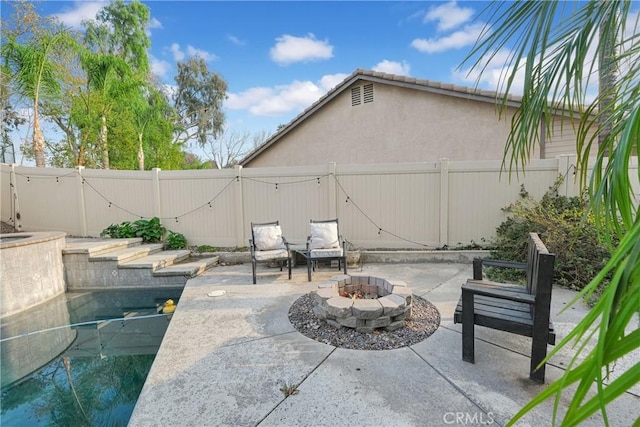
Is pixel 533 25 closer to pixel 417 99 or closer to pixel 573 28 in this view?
pixel 573 28

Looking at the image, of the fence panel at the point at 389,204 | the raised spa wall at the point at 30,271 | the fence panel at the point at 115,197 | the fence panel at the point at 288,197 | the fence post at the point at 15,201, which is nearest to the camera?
the raised spa wall at the point at 30,271

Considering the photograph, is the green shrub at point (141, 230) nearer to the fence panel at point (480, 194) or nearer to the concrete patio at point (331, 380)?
the concrete patio at point (331, 380)

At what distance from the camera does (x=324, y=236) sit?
5766 mm

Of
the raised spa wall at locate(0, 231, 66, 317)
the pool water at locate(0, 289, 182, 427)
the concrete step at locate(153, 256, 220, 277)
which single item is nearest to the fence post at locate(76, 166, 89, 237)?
the raised spa wall at locate(0, 231, 66, 317)

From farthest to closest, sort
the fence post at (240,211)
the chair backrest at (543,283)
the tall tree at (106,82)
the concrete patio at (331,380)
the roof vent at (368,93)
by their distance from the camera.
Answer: the tall tree at (106,82)
the roof vent at (368,93)
the fence post at (240,211)
the chair backrest at (543,283)
the concrete patio at (331,380)

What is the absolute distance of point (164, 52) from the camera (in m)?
19.6

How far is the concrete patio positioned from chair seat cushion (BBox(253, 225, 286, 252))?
1.94 meters

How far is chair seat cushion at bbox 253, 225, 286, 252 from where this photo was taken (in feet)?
18.9

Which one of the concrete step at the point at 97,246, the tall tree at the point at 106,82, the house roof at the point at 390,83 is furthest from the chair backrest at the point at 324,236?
the tall tree at the point at 106,82

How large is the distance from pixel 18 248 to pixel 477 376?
21.1ft

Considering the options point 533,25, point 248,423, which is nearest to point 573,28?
point 533,25

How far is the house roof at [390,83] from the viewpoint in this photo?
7461mm

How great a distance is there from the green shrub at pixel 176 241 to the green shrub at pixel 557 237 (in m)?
6.17

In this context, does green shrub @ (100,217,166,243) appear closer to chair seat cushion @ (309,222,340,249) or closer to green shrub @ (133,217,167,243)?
green shrub @ (133,217,167,243)
